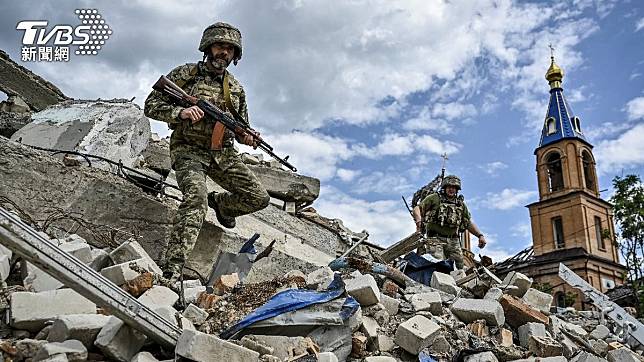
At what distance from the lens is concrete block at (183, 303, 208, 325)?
10.1 ft

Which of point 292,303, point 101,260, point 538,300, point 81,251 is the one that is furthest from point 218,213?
point 538,300

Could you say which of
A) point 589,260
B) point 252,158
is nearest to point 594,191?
point 589,260

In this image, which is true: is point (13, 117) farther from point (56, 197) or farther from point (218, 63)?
point (218, 63)

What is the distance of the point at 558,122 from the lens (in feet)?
103

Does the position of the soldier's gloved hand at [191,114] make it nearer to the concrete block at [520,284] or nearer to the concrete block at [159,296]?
the concrete block at [159,296]

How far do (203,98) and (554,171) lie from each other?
98.1 feet

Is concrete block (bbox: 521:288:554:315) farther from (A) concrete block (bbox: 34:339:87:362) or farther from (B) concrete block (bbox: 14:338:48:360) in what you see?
(B) concrete block (bbox: 14:338:48:360)

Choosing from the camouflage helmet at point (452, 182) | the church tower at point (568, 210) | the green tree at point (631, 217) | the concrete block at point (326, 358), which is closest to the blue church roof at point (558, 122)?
the church tower at point (568, 210)

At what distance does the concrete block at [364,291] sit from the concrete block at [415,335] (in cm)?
28

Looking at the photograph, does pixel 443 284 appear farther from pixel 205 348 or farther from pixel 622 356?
pixel 205 348

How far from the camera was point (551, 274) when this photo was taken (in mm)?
26828

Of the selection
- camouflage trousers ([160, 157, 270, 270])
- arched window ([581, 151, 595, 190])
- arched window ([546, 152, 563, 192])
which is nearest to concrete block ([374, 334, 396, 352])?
camouflage trousers ([160, 157, 270, 270])

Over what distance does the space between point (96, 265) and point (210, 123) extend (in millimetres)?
1284

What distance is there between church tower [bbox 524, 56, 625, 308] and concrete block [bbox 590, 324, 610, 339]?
76.8ft
